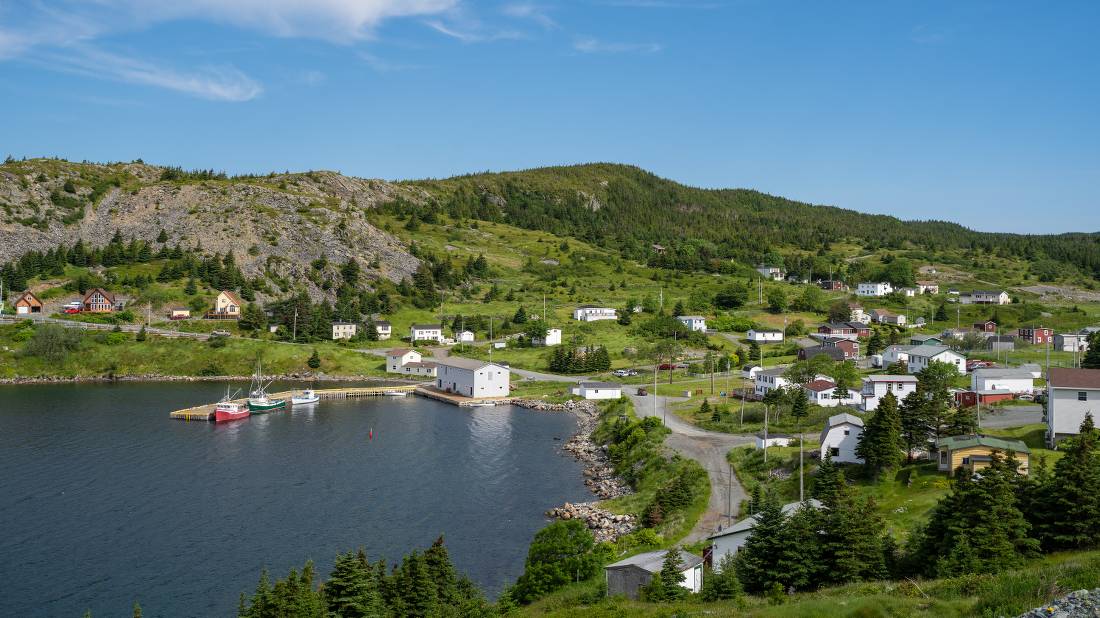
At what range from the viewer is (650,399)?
67.8m

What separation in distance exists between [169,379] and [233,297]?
25.8m

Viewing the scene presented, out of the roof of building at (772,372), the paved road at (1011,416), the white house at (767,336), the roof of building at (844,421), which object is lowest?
the paved road at (1011,416)

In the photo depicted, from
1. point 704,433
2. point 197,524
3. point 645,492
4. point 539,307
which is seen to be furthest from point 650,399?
point 539,307

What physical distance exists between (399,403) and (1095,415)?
185 ft

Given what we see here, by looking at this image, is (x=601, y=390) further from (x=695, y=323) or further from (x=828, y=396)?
(x=695, y=323)

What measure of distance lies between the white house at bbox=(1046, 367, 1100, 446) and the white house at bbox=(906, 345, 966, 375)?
27.7 metres

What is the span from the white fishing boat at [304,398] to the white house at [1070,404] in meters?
61.0

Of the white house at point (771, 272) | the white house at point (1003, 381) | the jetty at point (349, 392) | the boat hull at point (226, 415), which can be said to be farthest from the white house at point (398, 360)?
the white house at point (771, 272)

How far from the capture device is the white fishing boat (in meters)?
76.2

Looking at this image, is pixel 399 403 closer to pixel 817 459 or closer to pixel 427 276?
pixel 817 459

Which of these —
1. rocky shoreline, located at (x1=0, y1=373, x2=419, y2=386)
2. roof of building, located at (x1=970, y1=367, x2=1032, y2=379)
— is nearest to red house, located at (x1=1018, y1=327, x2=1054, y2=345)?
roof of building, located at (x1=970, y1=367, x2=1032, y2=379)

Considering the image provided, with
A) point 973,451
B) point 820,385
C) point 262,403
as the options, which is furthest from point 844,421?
point 262,403

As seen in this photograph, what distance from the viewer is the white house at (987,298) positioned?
122 metres

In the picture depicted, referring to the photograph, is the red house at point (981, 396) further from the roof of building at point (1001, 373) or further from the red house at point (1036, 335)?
the red house at point (1036, 335)
